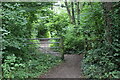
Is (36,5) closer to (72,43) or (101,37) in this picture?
(101,37)

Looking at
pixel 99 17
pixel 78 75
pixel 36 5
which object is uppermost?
pixel 36 5

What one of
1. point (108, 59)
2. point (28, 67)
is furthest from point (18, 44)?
point (108, 59)

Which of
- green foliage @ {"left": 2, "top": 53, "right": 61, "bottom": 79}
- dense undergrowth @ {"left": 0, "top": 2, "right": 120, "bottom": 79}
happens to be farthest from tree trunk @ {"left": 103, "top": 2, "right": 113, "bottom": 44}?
green foliage @ {"left": 2, "top": 53, "right": 61, "bottom": 79}

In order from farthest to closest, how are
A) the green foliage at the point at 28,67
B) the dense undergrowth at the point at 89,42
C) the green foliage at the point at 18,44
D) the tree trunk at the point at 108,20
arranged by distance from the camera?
1. the tree trunk at the point at 108,20
2. the dense undergrowth at the point at 89,42
3. the green foliage at the point at 18,44
4. the green foliage at the point at 28,67

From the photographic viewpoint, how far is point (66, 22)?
8141mm

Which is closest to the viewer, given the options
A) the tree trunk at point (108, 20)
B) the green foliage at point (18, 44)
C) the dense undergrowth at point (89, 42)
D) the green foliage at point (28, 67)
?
the green foliage at point (28, 67)

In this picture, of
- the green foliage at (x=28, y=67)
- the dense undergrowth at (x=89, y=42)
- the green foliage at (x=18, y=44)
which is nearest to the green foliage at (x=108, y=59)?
the dense undergrowth at (x=89, y=42)

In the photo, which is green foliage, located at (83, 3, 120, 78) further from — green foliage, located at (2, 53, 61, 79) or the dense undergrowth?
green foliage, located at (2, 53, 61, 79)

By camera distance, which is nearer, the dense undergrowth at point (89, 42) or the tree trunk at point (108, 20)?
the dense undergrowth at point (89, 42)

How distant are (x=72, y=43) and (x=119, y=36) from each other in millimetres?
4068

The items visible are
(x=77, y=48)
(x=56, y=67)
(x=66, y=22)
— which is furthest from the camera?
(x=66, y=22)

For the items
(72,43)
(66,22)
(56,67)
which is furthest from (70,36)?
(56,67)

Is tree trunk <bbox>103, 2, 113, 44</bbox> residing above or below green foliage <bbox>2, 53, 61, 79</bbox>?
above

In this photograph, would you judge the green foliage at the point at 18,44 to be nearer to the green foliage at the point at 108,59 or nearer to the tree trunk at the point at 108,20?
the green foliage at the point at 108,59
